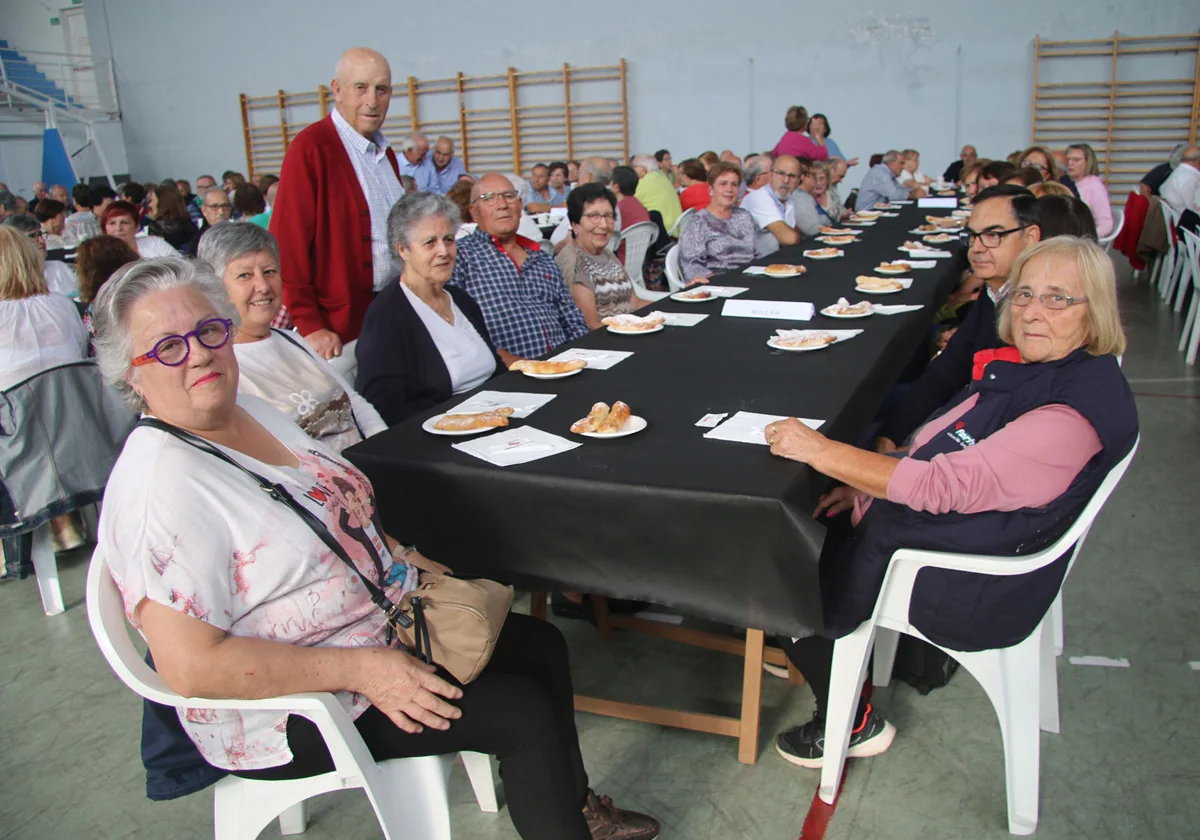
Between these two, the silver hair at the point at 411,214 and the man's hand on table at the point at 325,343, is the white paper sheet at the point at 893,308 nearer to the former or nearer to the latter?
the silver hair at the point at 411,214

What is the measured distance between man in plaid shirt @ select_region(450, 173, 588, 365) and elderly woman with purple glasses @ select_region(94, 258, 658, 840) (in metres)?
1.52

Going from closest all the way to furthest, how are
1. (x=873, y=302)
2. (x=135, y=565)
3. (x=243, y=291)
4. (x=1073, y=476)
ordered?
1. (x=135, y=565)
2. (x=1073, y=476)
3. (x=243, y=291)
4. (x=873, y=302)

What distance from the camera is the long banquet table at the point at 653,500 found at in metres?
1.44

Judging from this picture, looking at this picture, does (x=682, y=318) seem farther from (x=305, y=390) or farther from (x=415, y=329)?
(x=305, y=390)

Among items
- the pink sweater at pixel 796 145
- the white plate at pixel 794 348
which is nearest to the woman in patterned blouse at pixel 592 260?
the white plate at pixel 794 348

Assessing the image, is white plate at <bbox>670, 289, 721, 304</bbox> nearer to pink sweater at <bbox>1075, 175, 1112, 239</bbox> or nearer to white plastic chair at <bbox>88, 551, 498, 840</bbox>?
white plastic chair at <bbox>88, 551, 498, 840</bbox>

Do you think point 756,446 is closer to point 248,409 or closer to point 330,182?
point 248,409

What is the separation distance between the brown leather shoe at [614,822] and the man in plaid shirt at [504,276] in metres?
1.59

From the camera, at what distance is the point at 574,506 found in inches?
60.2

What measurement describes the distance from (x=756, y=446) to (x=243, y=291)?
50.1 inches

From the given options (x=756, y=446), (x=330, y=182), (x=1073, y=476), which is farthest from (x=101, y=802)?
(x=1073, y=476)

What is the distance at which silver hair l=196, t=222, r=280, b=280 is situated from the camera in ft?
6.72

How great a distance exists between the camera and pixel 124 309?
1.28 m

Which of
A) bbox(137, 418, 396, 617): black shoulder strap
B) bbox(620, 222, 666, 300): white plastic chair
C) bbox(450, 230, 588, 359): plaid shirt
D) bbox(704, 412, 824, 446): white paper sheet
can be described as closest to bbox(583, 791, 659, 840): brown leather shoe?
bbox(137, 418, 396, 617): black shoulder strap
